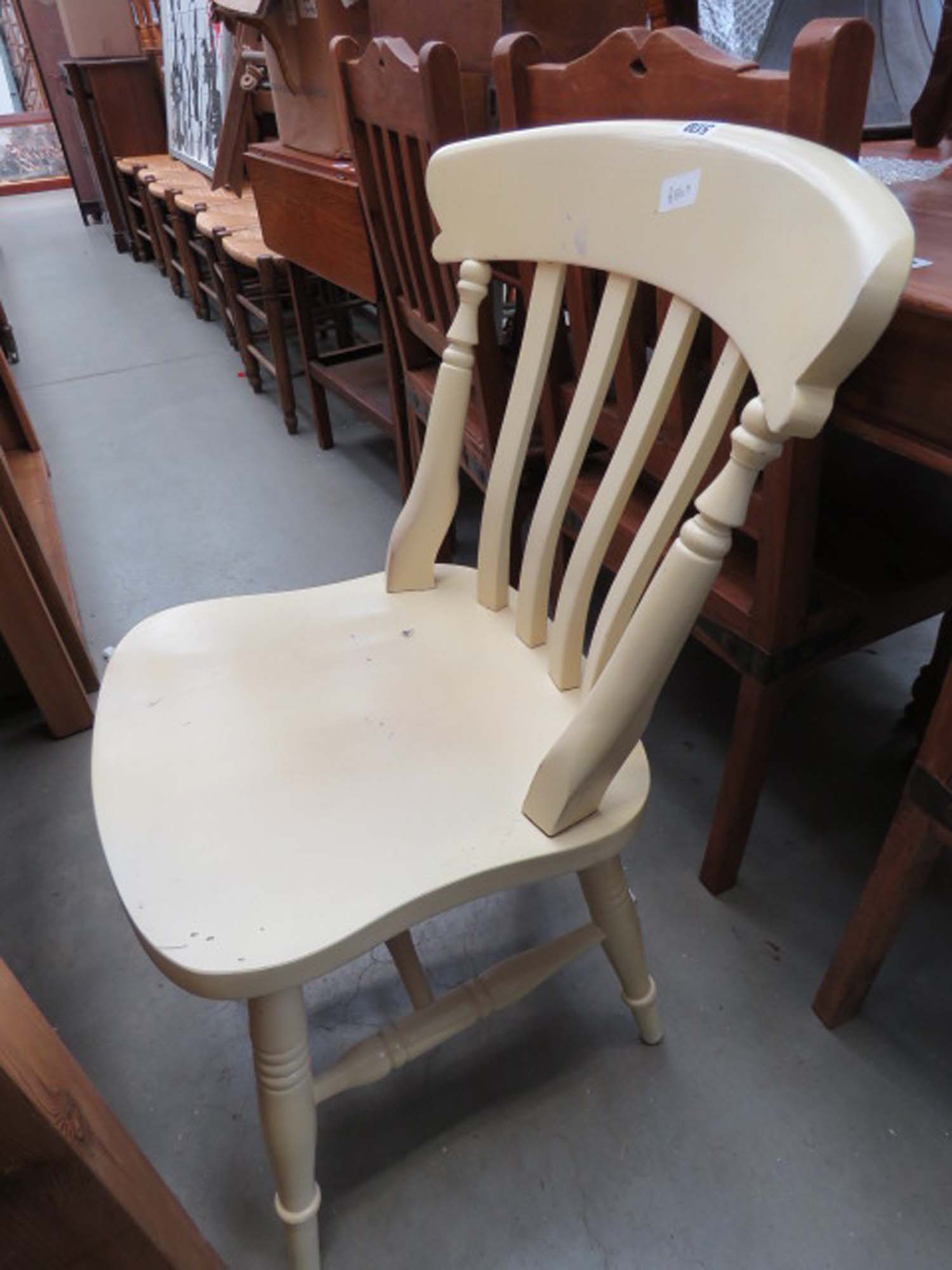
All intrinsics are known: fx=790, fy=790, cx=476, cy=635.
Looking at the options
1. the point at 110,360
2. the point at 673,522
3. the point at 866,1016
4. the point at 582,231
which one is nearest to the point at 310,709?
the point at 673,522

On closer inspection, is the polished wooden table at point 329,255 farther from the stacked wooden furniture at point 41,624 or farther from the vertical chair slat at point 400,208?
the stacked wooden furniture at point 41,624

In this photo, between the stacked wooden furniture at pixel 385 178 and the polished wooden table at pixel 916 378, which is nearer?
the polished wooden table at pixel 916 378

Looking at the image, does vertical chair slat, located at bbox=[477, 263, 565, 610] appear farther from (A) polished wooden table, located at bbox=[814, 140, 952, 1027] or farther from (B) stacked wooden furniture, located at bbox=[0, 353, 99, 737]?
(B) stacked wooden furniture, located at bbox=[0, 353, 99, 737]

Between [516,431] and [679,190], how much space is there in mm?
254

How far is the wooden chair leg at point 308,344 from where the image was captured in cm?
198

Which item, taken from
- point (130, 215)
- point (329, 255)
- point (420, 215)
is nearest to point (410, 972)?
point (420, 215)

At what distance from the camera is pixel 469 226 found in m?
0.72

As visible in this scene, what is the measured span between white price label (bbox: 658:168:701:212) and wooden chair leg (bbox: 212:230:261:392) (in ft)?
6.98

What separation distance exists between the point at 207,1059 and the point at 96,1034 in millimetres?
143

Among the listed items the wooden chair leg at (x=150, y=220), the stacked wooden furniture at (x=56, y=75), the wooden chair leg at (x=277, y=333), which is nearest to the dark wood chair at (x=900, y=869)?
the wooden chair leg at (x=277, y=333)

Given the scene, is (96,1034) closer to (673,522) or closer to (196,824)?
(196,824)

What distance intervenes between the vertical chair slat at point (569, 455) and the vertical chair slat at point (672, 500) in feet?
0.33

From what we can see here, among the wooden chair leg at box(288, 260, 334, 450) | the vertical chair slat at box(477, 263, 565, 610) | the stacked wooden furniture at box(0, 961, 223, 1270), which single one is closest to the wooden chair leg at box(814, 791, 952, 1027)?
the vertical chair slat at box(477, 263, 565, 610)

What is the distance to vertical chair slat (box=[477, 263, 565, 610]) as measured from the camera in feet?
2.24
